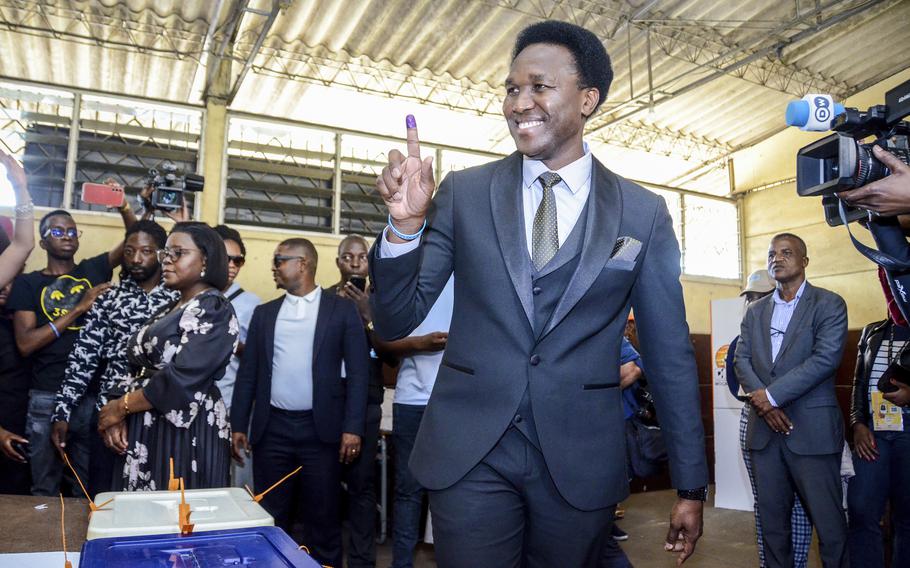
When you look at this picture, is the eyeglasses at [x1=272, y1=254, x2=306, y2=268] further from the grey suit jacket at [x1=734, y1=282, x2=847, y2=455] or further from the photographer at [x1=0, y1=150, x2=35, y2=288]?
the grey suit jacket at [x1=734, y1=282, x2=847, y2=455]

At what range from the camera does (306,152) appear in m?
10.1

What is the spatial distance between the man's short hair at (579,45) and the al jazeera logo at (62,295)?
321cm

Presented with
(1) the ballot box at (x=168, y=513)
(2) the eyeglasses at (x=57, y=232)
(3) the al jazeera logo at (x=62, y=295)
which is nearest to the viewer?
(1) the ballot box at (x=168, y=513)

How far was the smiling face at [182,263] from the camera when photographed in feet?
9.27

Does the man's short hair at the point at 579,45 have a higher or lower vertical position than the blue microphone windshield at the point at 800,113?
higher

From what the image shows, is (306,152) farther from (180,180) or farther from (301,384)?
(301,384)

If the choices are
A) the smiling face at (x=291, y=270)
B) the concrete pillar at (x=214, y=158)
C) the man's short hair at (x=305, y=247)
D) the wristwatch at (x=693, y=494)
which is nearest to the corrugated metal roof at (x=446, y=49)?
the concrete pillar at (x=214, y=158)

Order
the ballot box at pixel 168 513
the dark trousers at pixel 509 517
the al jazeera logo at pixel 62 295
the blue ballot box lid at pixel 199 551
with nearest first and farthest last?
the blue ballot box lid at pixel 199 551
the ballot box at pixel 168 513
the dark trousers at pixel 509 517
the al jazeera logo at pixel 62 295

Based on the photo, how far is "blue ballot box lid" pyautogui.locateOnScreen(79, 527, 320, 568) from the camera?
1081 millimetres

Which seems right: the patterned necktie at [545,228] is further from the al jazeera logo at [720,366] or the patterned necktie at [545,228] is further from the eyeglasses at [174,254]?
the al jazeera logo at [720,366]

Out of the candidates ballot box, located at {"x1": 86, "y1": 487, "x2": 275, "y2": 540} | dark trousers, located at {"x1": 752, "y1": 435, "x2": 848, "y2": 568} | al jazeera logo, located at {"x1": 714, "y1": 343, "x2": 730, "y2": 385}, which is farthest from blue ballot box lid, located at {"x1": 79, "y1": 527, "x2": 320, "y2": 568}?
al jazeera logo, located at {"x1": 714, "y1": 343, "x2": 730, "y2": 385}

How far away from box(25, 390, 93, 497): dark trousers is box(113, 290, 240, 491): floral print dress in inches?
43.1

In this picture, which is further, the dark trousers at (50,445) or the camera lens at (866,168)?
the dark trousers at (50,445)

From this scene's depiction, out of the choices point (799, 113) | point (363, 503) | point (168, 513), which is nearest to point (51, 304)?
point (363, 503)
